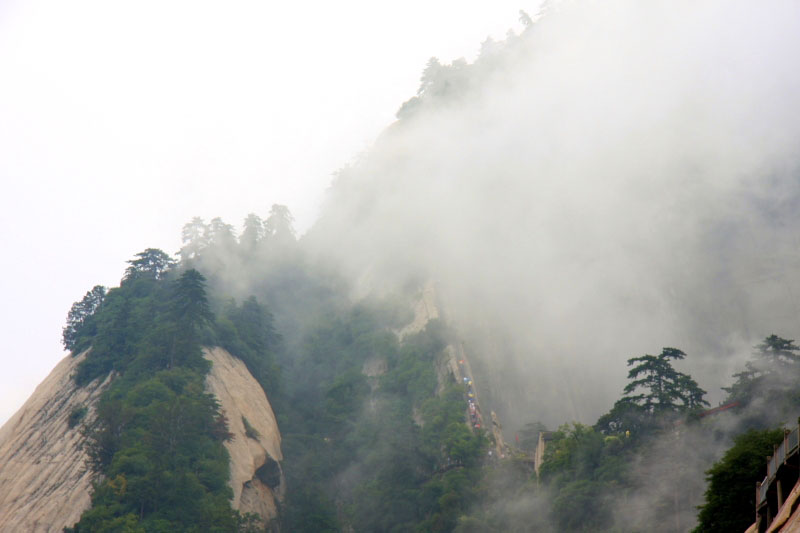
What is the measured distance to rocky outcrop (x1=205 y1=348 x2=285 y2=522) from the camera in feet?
187

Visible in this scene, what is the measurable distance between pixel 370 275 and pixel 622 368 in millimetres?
27365

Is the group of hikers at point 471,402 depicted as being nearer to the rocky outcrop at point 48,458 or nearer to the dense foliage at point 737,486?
the rocky outcrop at point 48,458

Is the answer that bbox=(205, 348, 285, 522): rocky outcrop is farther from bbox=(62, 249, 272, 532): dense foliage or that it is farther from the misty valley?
bbox=(62, 249, 272, 532): dense foliage

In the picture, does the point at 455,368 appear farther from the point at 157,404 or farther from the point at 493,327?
the point at 157,404

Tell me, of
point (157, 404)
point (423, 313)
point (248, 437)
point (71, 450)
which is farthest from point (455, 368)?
point (71, 450)

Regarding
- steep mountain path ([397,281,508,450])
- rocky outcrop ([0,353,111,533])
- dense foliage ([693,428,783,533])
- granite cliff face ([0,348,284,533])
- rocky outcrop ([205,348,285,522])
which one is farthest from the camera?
steep mountain path ([397,281,508,450])

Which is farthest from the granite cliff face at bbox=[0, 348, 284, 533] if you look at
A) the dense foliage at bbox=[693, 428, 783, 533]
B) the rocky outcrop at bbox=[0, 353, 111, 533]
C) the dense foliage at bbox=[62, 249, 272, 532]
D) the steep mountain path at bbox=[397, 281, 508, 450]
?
the dense foliage at bbox=[693, 428, 783, 533]

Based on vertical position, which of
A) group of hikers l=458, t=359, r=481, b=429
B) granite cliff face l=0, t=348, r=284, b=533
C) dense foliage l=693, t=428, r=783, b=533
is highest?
granite cliff face l=0, t=348, r=284, b=533

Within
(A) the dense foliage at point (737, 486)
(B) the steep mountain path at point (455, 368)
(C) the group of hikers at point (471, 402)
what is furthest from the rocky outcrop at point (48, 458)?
(A) the dense foliage at point (737, 486)

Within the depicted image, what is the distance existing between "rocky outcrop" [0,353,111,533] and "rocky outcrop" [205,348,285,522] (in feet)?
29.3

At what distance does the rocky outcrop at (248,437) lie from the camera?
187 ft

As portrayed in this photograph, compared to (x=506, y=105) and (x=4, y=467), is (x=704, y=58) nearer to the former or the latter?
(x=506, y=105)

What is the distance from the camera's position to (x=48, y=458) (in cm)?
5519

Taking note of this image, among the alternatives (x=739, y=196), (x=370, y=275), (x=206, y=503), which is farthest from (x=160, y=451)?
(x=739, y=196)
